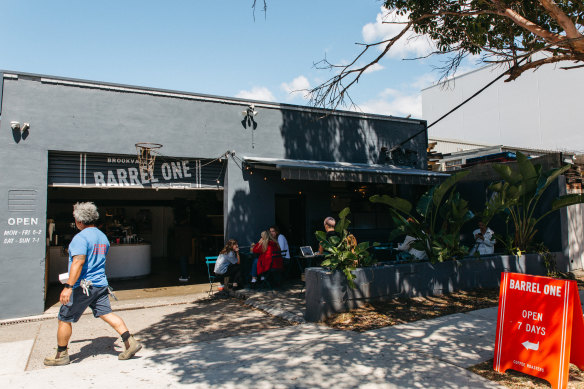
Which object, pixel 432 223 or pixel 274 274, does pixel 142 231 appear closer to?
pixel 274 274

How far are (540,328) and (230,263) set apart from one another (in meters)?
6.18

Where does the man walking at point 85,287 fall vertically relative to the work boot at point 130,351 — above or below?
above

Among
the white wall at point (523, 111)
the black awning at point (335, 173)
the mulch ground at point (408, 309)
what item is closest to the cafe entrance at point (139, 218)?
the black awning at point (335, 173)

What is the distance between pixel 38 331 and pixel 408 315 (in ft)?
19.4

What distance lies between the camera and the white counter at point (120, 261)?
11203 mm

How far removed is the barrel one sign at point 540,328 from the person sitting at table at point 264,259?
17.7 ft

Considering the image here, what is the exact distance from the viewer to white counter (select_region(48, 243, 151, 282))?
36.8ft

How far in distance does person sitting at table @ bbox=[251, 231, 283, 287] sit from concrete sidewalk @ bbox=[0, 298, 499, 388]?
91.8 inches

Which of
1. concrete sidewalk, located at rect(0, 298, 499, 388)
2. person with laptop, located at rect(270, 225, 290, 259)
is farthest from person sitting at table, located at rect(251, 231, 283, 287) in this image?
concrete sidewalk, located at rect(0, 298, 499, 388)

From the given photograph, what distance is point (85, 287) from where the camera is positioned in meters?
4.68

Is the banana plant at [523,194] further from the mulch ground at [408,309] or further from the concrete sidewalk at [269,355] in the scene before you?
the concrete sidewalk at [269,355]

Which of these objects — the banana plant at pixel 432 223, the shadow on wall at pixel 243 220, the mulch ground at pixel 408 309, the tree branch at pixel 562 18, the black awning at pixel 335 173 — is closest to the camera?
the tree branch at pixel 562 18

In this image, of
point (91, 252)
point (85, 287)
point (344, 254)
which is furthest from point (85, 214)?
point (344, 254)

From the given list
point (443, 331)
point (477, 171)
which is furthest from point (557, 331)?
point (477, 171)
